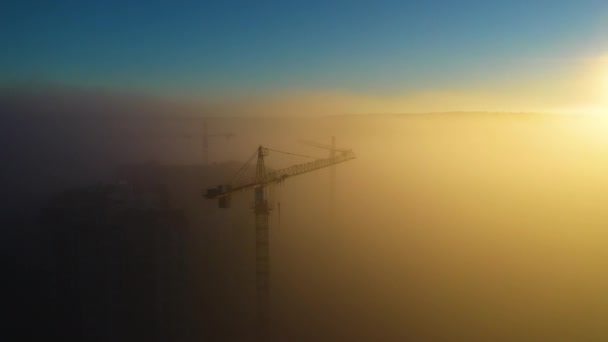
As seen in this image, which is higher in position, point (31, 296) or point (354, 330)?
point (31, 296)

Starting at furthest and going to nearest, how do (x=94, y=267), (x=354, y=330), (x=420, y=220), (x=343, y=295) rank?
(x=420, y=220), (x=343, y=295), (x=354, y=330), (x=94, y=267)

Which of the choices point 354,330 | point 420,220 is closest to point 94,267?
point 354,330

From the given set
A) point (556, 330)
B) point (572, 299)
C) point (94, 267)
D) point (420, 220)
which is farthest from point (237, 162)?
point (572, 299)

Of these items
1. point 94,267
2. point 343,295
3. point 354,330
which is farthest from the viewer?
point 343,295

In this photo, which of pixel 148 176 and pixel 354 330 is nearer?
pixel 148 176

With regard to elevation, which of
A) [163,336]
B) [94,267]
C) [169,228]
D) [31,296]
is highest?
[169,228]

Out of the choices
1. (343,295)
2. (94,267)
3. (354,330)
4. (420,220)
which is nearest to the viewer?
(94,267)

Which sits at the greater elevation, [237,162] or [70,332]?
[237,162]

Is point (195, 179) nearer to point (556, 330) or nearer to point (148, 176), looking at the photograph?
point (148, 176)

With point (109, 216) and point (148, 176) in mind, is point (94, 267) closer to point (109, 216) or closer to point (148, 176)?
point (109, 216)
